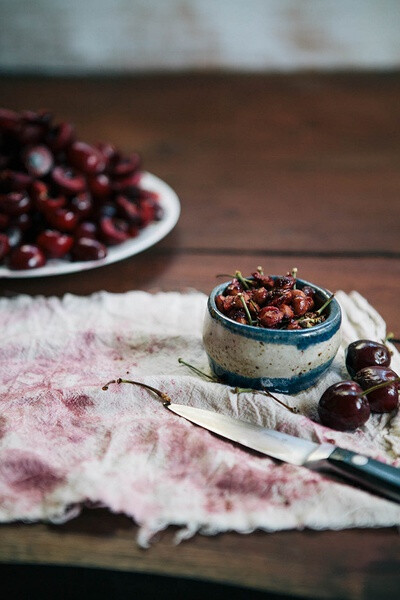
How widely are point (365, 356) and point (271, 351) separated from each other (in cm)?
15

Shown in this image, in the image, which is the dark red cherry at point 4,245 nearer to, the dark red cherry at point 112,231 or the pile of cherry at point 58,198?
the pile of cherry at point 58,198

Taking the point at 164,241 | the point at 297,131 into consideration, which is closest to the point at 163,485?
the point at 164,241

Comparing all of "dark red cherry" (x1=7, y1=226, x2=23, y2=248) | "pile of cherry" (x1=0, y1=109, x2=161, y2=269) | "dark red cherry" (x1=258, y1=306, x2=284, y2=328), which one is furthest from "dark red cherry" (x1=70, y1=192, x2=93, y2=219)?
"dark red cherry" (x1=258, y1=306, x2=284, y2=328)

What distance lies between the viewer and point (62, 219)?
1.23 metres

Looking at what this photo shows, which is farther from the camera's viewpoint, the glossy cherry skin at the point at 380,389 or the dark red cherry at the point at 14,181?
the dark red cherry at the point at 14,181

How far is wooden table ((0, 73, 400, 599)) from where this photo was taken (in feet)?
2.06

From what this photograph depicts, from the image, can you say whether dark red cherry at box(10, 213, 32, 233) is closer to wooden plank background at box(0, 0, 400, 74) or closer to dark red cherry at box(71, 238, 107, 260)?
dark red cherry at box(71, 238, 107, 260)

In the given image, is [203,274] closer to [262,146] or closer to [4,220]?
[4,220]

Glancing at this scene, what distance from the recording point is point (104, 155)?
139 centimetres

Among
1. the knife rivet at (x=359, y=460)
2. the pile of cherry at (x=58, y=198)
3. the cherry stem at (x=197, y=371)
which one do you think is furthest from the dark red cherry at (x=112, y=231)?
the knife rivet at (x=359, y=460)

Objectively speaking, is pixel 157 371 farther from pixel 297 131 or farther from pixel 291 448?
pixel 297 131

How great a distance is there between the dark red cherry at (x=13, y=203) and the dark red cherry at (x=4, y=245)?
1.9 inches

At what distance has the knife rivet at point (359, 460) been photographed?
2.23ft

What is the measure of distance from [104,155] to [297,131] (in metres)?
1.02
